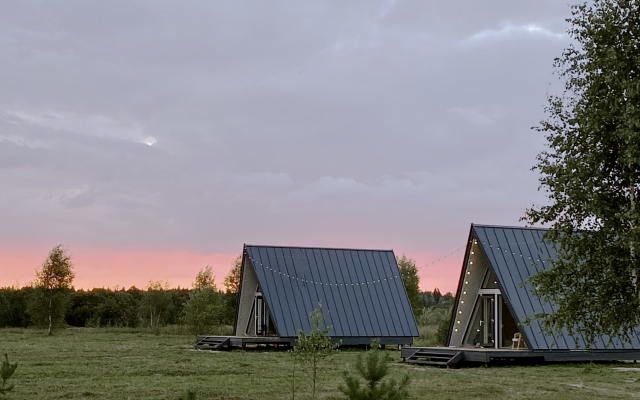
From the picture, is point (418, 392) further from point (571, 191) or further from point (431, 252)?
point (431, 252)

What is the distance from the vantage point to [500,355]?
18375 millimetres

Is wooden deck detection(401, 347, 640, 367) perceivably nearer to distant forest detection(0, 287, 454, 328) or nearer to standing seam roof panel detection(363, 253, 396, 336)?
standing seam roof panel detection(363, 253, 396, 336)

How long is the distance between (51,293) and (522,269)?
73.1 feet

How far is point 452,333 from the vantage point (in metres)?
21.0

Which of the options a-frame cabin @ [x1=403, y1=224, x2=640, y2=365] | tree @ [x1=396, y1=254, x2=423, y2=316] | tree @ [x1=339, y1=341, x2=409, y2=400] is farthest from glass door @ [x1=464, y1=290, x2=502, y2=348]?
tree @ [x1=396, y1=254, x2=423, y2=316]

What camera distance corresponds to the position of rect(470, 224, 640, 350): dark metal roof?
62.0 ft

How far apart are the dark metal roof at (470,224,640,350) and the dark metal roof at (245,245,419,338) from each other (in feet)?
19.4

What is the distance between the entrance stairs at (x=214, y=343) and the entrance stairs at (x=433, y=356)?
22.6ft

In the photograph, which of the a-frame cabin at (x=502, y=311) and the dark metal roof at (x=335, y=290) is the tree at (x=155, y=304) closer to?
the dark metal roof at (x=335, y=290)

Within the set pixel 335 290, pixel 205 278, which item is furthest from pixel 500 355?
pixel 205 278

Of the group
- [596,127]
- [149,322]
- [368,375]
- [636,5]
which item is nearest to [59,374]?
[368,375]

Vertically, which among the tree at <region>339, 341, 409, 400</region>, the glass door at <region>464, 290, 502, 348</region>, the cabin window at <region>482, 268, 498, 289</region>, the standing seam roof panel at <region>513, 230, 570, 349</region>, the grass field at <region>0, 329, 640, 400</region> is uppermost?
the standing seam roof panel at <region>513, 230, 570, 349</region>

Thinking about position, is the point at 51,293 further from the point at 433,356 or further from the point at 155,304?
the point at 433,356

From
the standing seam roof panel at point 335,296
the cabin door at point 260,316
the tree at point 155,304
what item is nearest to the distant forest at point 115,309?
the tree at point 155,304
